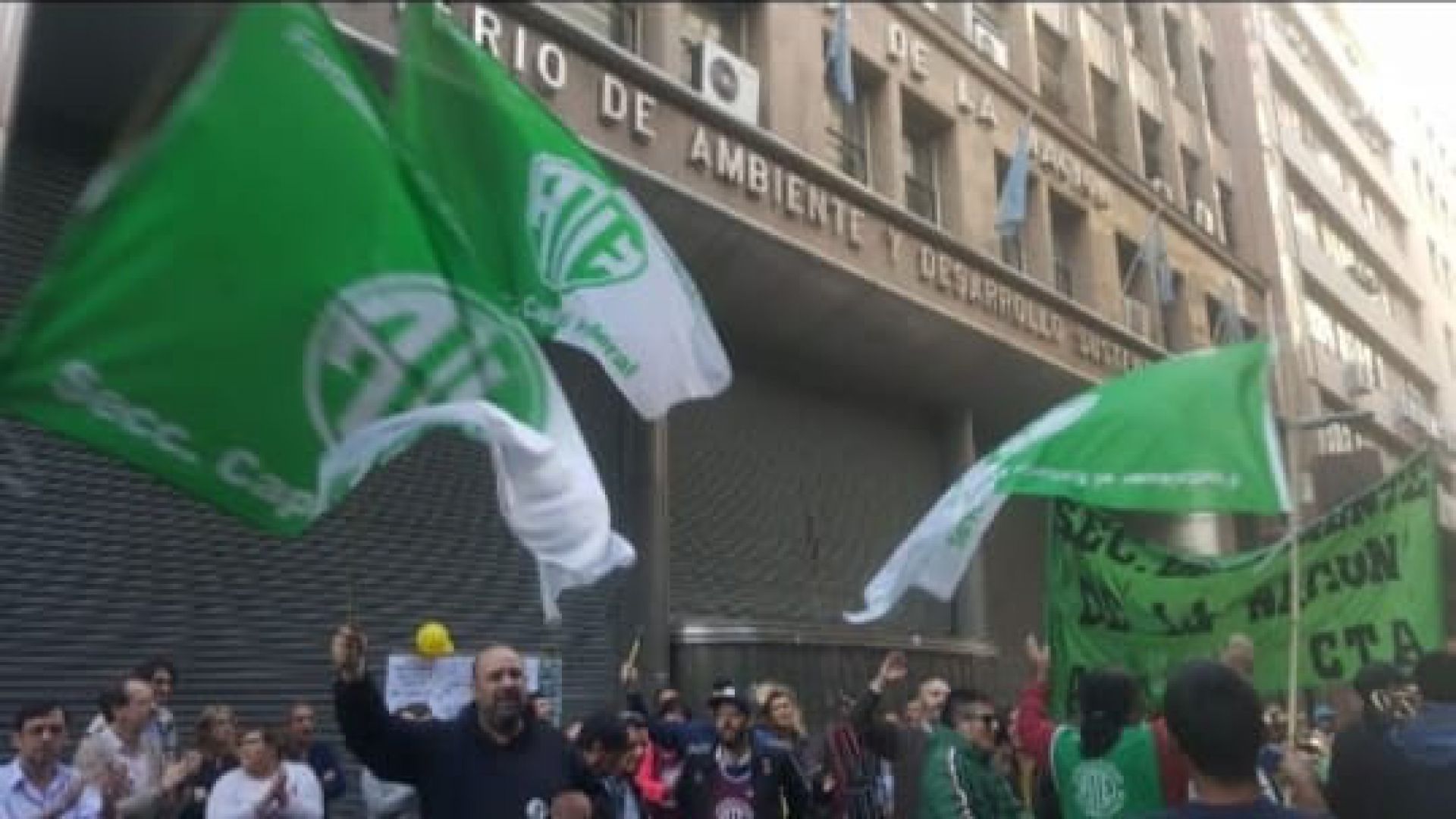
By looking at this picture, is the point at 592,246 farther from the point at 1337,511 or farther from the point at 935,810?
the point at 1337,511

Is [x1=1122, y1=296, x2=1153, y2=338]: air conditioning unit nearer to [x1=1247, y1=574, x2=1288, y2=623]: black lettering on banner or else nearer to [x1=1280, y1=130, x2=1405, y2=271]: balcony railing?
[x1=1280, y1=130, x2=1405, y2=271]: balcony railing

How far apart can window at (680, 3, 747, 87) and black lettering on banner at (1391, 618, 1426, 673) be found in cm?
957

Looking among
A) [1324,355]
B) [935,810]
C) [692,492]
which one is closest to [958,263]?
[692,492]

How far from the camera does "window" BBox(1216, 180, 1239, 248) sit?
91.0ft

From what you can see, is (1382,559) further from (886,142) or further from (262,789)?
(886,142)

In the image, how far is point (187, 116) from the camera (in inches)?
128

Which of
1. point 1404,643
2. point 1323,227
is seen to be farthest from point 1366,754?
point 1323,227

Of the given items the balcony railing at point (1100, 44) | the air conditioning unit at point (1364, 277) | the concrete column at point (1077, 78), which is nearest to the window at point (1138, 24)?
the balcony railing at point (1100, 44)

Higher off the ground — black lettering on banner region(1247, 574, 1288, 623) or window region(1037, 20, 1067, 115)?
window region(1037, 20, 1067, 115)

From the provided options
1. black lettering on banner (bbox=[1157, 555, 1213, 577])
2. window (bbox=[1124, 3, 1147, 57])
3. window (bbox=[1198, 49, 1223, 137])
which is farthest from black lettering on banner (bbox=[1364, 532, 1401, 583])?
window (bbox=[1198, 49, 1223, 137])

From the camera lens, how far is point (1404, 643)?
6.70 metres

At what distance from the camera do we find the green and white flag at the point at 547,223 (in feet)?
14.7

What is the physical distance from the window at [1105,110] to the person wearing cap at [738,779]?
703 inches

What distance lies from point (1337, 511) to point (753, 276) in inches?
302
